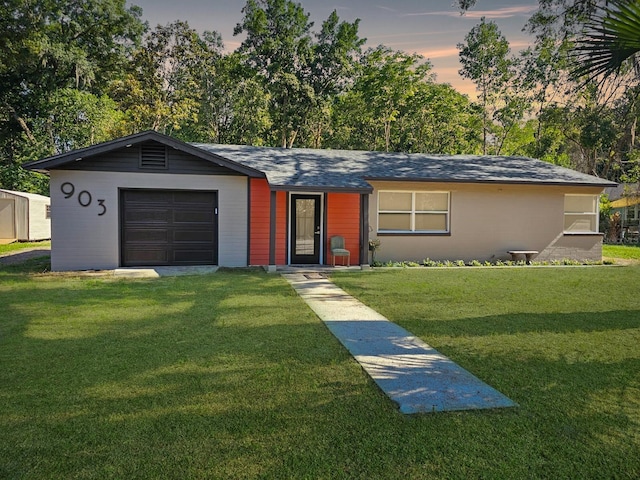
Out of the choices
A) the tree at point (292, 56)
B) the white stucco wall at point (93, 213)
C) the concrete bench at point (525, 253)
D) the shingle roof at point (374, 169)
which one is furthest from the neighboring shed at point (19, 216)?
the concrete bench at point (525, 253)

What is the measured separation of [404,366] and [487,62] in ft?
100

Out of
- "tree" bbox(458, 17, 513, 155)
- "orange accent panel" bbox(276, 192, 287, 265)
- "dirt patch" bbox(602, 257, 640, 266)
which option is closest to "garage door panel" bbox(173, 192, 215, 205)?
"orange accent panel" bbox(276, 192, 287, 265)

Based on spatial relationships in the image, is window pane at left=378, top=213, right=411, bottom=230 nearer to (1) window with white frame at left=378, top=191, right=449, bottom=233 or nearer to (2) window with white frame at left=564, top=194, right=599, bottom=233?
(1) window with white frame at left=378, top=191, right=449, bottom=233

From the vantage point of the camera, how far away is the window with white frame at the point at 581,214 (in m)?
14.1

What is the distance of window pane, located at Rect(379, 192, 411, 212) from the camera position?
13008 mm

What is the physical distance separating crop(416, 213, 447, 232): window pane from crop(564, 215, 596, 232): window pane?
423cm

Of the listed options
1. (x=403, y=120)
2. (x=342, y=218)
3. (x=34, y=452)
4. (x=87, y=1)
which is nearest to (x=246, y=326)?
(x=34, y=452)

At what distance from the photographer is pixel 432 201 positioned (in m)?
13.2

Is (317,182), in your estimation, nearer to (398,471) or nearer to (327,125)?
(398,471)

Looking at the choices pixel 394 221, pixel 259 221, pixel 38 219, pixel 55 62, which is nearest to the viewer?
pixel 259 221

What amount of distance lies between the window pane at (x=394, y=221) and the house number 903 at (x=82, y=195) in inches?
293

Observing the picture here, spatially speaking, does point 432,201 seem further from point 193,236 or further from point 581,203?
point 193,236

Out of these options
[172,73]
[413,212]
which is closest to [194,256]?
[413,212]

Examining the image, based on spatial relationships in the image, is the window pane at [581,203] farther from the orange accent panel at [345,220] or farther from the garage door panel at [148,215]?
the garage door panel at [148,215]
